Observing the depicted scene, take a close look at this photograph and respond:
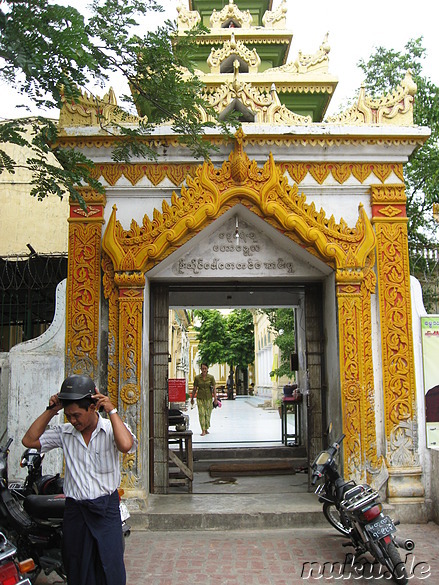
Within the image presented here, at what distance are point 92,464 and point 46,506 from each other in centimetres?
169

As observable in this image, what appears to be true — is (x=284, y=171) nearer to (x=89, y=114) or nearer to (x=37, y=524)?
(x=89, y=114)

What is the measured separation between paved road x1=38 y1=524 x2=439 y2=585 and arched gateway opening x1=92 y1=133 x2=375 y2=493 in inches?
38.1

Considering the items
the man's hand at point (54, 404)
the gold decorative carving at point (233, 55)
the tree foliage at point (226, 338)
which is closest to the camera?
the man's hand at point (54, 404)

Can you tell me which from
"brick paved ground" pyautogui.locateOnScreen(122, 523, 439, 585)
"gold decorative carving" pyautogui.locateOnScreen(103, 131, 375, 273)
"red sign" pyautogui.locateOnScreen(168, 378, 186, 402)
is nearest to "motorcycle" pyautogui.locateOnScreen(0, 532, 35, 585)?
"brick paved ground" pyautogui.locateOnScreen(122, 523, 439, 585)

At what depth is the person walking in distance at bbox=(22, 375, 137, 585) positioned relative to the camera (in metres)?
3.48

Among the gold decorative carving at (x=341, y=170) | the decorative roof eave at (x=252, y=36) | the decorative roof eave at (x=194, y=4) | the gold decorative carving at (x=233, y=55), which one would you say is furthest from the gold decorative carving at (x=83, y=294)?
the decorative roof eave at (x=194, y=4)

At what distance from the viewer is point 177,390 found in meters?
9.49

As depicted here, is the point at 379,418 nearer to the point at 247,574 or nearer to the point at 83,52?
the point at 247,574

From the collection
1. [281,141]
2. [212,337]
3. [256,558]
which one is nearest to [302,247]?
[281,141]

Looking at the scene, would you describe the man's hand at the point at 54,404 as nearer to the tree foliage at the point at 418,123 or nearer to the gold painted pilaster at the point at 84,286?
the gold painted pilaster at the point at 84,286

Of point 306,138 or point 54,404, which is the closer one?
point 54,404

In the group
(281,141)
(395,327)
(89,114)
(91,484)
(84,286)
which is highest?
(89,114)

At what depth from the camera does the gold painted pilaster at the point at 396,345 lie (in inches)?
286

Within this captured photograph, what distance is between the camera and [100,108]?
7781 millimetres
